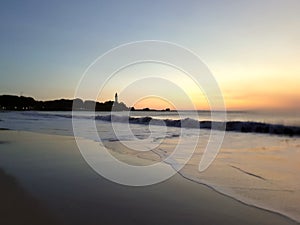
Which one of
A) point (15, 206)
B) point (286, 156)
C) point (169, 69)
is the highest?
point (169, 69)

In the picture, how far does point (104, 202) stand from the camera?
5.91 m

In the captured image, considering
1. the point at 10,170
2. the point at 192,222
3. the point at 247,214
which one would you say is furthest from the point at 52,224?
the point at 10,170

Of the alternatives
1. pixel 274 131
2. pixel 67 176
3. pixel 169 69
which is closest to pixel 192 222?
pixel 67 176

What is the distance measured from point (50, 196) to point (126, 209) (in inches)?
61.0

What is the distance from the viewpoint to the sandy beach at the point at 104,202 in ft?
16.5

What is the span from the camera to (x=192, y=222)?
16.4 feet

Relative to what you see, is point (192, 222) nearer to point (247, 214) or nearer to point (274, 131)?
point (247, 214)

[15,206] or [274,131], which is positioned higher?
[274,131]

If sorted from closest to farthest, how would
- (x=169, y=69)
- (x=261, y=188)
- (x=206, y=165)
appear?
(x=261, y=188) < (x=206, y=165) < (x=169, y=69)

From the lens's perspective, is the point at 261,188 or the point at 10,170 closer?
the point at 261,188

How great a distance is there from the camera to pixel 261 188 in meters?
7.21

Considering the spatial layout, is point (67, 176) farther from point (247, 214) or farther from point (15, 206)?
point (247, 214)

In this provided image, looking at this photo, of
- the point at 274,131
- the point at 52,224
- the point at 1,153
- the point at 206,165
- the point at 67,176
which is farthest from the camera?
the point at 274,131

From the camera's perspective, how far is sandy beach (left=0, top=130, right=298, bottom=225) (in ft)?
16.5
